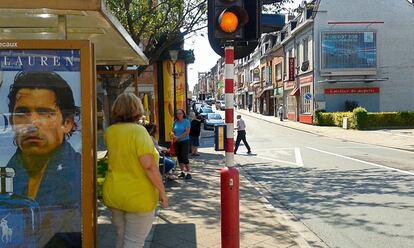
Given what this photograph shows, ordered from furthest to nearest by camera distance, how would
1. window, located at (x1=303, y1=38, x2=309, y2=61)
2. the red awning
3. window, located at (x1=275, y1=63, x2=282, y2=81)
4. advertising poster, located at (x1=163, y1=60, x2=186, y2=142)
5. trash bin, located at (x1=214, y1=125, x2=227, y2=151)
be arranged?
window, located at (x1=275, y1=63, x2=282, y2=81), the red awning, window, located at (x1=303, y1=38, x2=309, y2=61), advertising poster, located at (x1=163, y1=60, x2=186, y2=142), trash bin, located at (x1=214, y1=125, x2=227, y2=151)

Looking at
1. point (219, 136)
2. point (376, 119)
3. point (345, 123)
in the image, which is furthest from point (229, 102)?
point (376, 119)

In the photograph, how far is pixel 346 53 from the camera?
36250mm

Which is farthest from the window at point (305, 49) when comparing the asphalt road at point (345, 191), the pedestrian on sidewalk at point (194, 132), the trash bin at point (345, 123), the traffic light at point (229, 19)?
the traffic light at point (229, 19)

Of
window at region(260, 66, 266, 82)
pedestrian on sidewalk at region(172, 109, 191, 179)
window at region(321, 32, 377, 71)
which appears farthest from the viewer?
window at region(260, 66, 266, 82)

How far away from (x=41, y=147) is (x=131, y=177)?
82 cm

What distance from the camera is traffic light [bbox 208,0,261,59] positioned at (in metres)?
4.85

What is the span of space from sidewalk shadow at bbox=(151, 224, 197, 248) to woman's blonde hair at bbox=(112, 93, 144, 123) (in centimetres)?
217

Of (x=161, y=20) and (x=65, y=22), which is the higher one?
(x=161, y=20)

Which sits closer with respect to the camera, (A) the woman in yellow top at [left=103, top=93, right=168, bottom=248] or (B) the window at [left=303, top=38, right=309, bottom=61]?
(A) the woman in yellow top at [left=103, top=93, right=168, bottom=248]

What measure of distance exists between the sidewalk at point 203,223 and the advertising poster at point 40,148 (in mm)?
1621

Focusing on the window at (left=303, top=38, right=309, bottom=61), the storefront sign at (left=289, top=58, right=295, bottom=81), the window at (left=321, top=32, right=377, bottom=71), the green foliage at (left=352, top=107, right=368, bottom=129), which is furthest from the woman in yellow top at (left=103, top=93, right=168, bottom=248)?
the storefront sign at (left=289, top=58, right=295, bottom=81)

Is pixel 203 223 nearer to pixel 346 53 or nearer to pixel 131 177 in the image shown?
pixel 131 177

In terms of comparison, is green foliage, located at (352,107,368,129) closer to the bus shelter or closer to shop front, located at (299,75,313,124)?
shop front, located at (299,75,313,124)

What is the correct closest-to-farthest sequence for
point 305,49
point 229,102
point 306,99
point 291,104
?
point 229,102 → point 306,99 → point 305,49 → point 291,104
